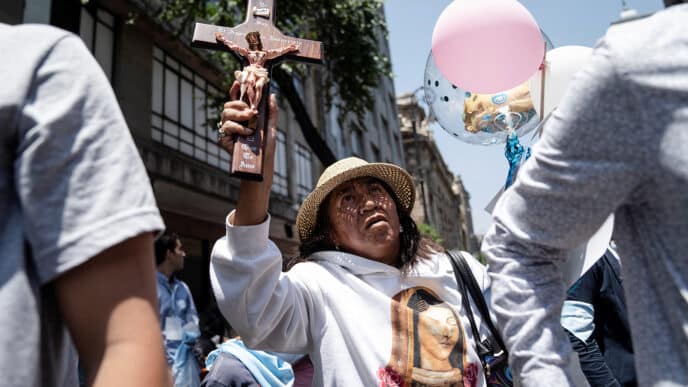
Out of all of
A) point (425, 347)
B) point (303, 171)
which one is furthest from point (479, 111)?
point (303, 171)

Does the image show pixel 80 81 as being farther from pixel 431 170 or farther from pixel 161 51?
pixel 431 170

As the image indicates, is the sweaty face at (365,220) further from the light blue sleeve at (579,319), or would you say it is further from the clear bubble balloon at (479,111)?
the light blue sleeve at (579,319)

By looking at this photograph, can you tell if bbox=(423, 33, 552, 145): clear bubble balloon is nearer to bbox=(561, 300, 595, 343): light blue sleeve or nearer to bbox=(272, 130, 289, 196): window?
bbox=(561, 300, 595, 343): light blue sleeve

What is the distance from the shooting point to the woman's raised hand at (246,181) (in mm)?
1522

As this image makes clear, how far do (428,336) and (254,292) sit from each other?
0.70 metres

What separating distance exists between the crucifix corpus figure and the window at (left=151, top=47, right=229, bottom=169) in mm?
7014

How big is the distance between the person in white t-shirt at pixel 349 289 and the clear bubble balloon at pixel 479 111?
513 mm

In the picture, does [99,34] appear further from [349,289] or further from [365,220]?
[349,289]

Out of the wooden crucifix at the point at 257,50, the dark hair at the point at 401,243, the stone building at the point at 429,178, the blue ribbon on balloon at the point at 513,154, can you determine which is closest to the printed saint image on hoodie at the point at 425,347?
the dark hair at the point at 401,243

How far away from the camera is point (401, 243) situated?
7.28 ft

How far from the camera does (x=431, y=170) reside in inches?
1320

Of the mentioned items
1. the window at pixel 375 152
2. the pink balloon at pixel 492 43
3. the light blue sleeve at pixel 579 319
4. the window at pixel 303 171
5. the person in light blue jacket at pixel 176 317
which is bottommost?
the window at pixel 375 152

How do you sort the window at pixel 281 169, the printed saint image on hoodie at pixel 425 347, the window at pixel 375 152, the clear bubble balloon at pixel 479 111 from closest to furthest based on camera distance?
the printed saint image on hoodie at pixel 425 347, the clear bubble balloon at pixel 479 111, the window at pixel 281 169, the window at pixel 375 152

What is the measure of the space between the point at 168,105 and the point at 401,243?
809 centimetres
